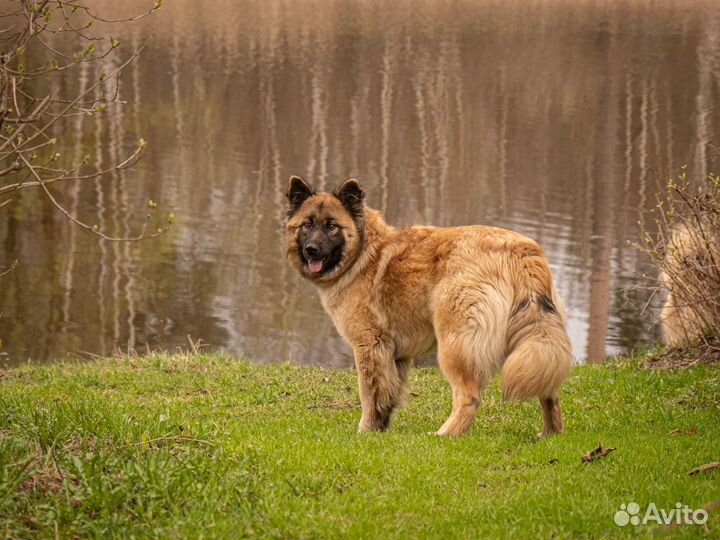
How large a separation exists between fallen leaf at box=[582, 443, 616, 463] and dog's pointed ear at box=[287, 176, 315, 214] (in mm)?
3291

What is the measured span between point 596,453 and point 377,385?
6.87 ft

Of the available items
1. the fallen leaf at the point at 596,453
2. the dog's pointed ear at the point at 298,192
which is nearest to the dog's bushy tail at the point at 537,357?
the fallen leaf at the point at 596,453

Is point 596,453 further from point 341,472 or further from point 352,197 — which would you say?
point 352,197

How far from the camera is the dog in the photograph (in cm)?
699

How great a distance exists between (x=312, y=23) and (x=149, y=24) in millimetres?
7597

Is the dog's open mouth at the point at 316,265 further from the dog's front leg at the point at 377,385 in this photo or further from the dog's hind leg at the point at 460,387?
the dog's hind leg at the point at 460,387

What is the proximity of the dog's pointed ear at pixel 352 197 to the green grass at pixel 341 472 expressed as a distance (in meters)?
1.85

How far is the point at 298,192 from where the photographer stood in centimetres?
816

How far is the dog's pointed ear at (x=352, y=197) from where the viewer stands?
26.4ft

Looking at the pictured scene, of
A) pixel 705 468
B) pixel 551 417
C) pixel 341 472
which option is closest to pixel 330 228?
pixel 551 417

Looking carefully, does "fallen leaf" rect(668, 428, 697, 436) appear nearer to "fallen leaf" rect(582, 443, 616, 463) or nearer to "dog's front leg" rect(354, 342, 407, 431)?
"fallen leaf" rect(582, 443, 616, 463)

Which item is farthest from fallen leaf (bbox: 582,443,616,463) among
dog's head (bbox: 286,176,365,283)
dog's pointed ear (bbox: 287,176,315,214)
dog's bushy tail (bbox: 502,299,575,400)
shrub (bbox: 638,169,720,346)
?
dog's pointed ear (bbox: 287,176,315,214)

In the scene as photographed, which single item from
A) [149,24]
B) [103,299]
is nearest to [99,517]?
[103,299]

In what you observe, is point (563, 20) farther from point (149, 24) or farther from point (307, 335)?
point (307, 335)
